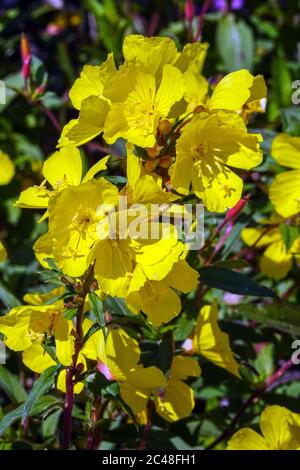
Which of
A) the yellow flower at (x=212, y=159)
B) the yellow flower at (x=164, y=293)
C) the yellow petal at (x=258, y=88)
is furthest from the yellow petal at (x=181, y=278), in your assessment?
the yellow petal at (x=258, y=88)

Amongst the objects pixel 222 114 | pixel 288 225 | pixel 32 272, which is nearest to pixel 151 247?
pixel 222 114

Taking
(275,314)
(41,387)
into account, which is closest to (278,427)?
(275,314)

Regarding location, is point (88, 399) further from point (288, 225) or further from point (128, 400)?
point (288, 225)

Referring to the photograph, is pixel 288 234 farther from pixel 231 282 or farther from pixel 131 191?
pixel 131 191

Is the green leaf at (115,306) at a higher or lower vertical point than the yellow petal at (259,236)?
higher

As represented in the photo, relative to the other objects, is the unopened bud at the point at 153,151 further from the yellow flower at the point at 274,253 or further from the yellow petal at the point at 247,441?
the yellow flower at the point at 274,253

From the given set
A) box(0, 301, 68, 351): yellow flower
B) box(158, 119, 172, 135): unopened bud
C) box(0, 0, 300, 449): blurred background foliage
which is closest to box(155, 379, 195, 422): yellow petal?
box(0, 0, 300, 449): blurred background foliage
